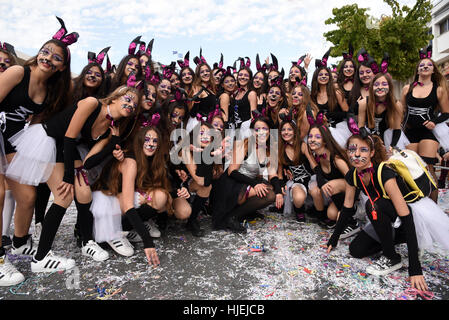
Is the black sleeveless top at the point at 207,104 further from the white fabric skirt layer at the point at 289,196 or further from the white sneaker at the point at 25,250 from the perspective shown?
the white sneaker at the point at 25,250

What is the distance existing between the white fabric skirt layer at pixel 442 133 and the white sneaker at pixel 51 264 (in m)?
4.89

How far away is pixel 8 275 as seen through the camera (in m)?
2.34

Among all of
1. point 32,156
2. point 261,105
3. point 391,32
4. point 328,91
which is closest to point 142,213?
point 32,156

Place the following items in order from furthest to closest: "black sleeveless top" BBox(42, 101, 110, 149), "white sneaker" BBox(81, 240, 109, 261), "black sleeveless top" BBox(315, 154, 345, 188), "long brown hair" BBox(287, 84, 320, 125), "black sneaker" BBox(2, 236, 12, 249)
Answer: "long brown hair" BBox(287, 84, 320, 125) → "black sleeveless top" BBox(315, 154, 345, 188) → "black sneaker" BBox(2, 236, 12, 249) → "white sneaker" BBox(81, 240, 109, 261) → "black sleeveless top" BBox(42, 101, 110, 149)

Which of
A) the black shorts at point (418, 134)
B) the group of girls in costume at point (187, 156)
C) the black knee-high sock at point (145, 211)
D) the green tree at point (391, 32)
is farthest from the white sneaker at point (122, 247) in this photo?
the green tree at point (391, 32)

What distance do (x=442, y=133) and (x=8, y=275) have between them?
5344mm

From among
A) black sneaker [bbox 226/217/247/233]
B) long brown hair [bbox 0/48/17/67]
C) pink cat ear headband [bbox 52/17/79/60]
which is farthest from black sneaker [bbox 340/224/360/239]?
long brown hair [bbox 0/48/17/67]

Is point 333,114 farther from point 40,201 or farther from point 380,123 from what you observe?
point 40,201

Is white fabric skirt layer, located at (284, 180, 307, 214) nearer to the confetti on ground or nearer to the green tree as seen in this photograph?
the confetti on ground

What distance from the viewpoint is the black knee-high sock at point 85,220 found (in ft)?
9.43

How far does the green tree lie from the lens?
13680mm

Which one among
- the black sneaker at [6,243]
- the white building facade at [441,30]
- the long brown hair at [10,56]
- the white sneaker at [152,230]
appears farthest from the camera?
the white building facade at [441,30]
